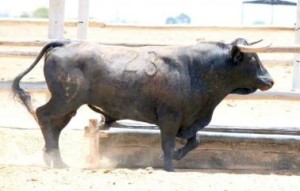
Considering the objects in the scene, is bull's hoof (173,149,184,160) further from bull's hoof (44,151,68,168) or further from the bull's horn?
the bull's horn

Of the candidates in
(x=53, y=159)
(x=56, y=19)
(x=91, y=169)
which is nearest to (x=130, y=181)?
(x=91, y=169)

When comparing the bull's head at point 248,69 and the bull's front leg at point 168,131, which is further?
the bull's head at point 248,69

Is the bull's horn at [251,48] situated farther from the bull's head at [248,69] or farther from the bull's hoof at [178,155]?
the bull's hoof at [178,155]

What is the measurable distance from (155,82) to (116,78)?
446 millimetres

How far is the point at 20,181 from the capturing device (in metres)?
7.93

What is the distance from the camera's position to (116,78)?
992 cm

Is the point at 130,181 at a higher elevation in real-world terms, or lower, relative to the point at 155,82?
lower

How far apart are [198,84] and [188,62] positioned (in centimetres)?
26

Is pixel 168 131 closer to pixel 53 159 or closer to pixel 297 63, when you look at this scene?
pixel 53 159

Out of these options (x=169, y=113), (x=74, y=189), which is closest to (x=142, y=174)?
(x=74, y=189)

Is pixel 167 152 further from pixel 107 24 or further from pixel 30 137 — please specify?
pixel 107 24

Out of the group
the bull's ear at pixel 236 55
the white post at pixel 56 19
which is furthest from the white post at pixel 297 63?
the bull's ear at pixel 236 55

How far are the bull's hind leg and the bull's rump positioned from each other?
129mm

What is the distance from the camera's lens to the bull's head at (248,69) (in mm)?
10000
